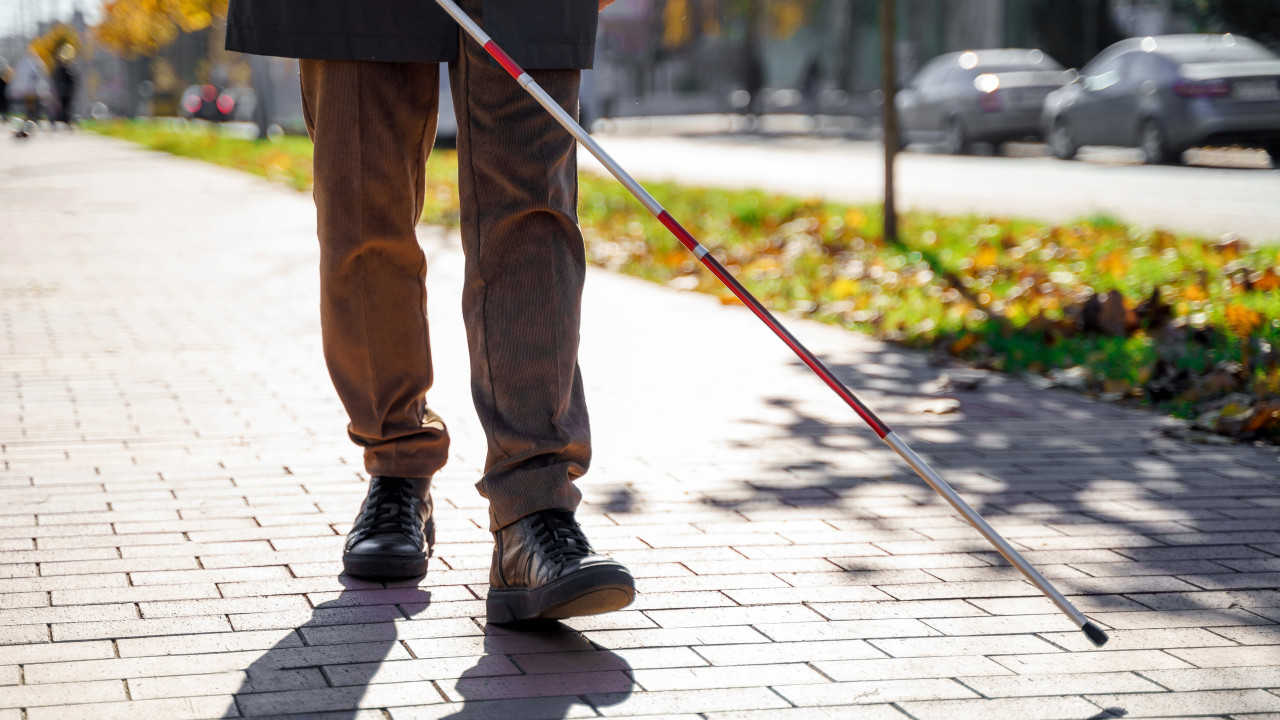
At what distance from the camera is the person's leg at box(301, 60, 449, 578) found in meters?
2.80

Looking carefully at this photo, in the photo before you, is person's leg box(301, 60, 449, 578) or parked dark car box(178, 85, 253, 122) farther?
parked dark car box(178, 85, 253, 122)

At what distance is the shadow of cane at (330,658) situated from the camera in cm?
225

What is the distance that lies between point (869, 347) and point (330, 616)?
3707 mm

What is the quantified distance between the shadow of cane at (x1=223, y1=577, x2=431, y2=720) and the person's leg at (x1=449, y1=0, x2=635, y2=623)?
0.22 metres

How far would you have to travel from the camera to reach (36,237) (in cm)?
1035

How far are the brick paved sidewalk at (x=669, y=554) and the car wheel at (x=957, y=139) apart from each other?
16.7 meters

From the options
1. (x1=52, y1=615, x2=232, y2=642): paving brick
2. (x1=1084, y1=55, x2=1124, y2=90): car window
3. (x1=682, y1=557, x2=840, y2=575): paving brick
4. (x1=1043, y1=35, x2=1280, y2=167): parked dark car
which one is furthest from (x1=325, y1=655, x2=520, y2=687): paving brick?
(x1=1084, y1=55, x2=1124, y2=90): car window

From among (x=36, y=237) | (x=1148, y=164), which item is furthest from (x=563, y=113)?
(x=1148, y=164)

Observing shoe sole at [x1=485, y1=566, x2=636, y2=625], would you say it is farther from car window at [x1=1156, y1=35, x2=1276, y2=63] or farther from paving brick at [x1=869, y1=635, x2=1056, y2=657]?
car window at [x1=1156, y1=35, x2=1276, y2=63]

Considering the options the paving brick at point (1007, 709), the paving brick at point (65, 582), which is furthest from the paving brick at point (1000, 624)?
the paving brick at point (65, 582)

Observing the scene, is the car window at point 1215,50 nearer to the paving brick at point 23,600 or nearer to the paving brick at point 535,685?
the paving brick at point 535,685

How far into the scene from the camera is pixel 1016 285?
720cm

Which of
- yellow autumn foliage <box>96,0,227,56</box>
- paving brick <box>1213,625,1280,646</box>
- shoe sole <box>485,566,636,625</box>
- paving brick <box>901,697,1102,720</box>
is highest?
yellow autumn foliage <box>96,0,227,56</box>

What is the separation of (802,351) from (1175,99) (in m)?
15.4
